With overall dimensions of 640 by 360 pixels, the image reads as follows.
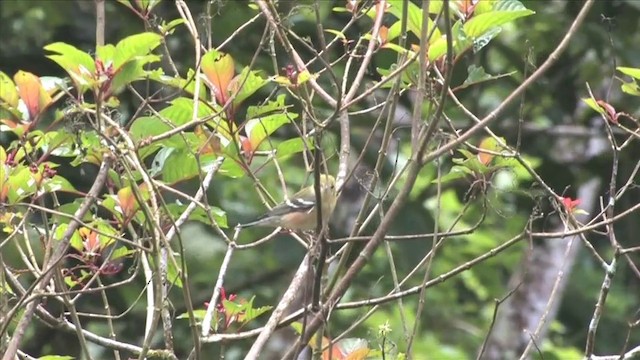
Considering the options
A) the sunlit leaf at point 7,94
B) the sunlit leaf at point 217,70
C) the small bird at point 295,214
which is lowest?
the small bird at point 295,214

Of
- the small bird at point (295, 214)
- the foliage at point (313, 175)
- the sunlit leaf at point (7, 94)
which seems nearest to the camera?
the foliage at point (313, 175)

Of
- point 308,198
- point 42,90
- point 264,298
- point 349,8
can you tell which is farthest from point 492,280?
point 42,90

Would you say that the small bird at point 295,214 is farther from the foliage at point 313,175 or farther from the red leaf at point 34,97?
the red leaf at point 34,97

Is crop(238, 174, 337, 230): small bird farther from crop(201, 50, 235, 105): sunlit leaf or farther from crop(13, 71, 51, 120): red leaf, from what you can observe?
crop(13, 71, 51, 120): red leaf

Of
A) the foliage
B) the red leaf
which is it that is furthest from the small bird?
the red leaf

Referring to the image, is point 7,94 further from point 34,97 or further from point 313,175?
point 313,175

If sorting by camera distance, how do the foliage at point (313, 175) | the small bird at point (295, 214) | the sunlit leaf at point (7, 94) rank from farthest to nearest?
the small bird at point (295, 214) → the sunlit leaf at point (7, 94) → the foliage at point (313, 175)

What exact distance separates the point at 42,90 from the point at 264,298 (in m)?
3.96

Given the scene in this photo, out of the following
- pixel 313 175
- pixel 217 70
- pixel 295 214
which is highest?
pixel 217 70

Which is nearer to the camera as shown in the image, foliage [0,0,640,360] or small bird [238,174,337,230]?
foliage [0,0,640,360]

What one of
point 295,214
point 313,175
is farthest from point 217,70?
point 295,214

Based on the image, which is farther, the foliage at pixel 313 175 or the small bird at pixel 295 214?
the small bird at pixel 295 214

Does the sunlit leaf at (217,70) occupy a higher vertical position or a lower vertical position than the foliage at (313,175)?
higher

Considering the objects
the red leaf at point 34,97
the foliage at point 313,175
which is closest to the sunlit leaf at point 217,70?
the foliage at point 313,175
